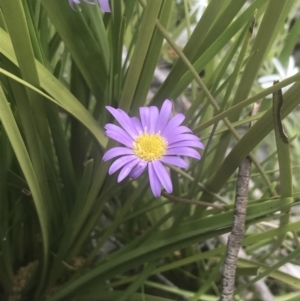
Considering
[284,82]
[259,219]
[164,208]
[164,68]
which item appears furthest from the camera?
[164,68]

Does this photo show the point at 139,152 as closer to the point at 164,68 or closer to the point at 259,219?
the point at 259,219

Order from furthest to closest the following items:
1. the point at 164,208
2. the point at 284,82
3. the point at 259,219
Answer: the point at 164,208
the point at 259,219
the point at 284,82

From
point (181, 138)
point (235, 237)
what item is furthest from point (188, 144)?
Answer: point (235, 237)

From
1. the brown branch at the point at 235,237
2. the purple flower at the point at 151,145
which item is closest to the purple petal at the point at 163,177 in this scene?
the purple flower at the point at 151,145

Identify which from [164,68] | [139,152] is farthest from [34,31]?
[164,68]

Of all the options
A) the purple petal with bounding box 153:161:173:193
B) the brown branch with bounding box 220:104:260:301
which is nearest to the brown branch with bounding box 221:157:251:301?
the brown branch with bounding box 220:104:260:301

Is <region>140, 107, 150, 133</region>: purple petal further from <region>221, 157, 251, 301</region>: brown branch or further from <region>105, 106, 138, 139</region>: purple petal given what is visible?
<region>221, 157, 251, 301</region>: brown branch
